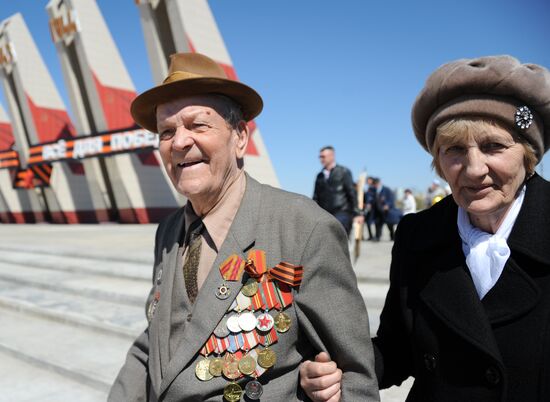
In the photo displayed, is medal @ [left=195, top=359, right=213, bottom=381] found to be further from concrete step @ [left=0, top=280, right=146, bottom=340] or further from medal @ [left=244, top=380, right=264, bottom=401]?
concrete step @ [left=0, top=280, right=146, bottom=340]

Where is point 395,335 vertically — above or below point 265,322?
below

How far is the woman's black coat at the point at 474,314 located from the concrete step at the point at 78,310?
3.66 metres

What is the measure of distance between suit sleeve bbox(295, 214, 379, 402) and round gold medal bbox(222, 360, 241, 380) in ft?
0.85

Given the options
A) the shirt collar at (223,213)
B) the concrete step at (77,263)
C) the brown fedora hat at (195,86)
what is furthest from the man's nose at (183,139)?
the concrete step at (77,263)

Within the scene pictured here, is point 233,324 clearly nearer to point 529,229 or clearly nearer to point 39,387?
point 529,229

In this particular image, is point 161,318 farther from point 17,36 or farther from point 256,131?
point 17,36

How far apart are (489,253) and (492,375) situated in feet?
1.16

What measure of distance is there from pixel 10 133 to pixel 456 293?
104 feet

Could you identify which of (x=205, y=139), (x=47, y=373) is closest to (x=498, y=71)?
(x=205, y=139)

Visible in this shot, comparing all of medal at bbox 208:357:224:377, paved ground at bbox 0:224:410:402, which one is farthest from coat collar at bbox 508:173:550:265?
paved ground at bbox 0:224:410:402

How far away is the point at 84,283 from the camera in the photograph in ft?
21.7

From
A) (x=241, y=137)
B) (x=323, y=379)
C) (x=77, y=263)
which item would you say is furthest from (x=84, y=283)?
(x=323, y=379)

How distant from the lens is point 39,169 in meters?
21.5

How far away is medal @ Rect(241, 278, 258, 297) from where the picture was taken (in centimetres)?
154
